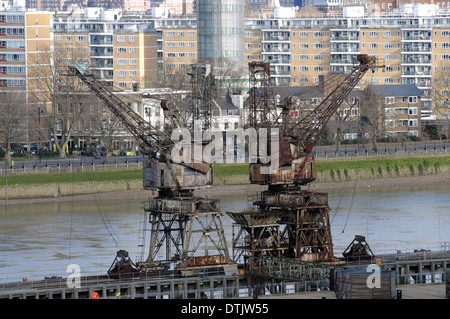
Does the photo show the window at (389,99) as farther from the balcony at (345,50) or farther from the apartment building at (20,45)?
the apartment building at (20,45)

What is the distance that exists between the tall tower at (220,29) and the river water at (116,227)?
54844mm

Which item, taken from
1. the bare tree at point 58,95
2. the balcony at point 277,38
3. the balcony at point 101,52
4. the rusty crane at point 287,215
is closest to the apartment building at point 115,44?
the balcony at point 101,52

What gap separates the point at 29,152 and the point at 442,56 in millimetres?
58443

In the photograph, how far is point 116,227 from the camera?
76.8m

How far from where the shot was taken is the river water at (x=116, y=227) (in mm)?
65625

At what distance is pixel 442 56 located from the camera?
149 metres

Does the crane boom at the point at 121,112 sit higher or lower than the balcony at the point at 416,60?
lower

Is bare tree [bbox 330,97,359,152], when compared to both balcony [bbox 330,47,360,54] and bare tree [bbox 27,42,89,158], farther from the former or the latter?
balcony [bbox 330,47,360,54]

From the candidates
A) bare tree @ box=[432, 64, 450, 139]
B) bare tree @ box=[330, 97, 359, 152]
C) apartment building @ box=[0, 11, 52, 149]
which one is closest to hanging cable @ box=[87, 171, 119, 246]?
bare tree @ box=[330, 97, 359, 152]

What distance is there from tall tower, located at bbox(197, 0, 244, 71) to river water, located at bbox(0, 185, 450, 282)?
180 ft

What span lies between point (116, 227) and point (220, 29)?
73.1m

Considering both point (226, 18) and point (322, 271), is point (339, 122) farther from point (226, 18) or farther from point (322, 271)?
point (322, 271)

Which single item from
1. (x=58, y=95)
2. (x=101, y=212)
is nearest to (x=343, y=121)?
(x=58, y=95)

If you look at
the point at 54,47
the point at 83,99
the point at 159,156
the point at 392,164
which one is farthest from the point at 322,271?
the point at 54,47
